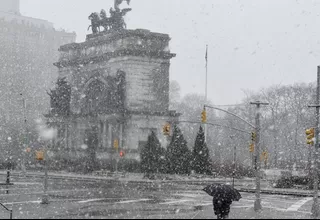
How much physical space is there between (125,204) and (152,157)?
29.3 meters

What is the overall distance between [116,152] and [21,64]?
73335 mm

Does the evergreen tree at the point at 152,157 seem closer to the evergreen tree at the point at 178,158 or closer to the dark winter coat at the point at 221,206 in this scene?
the evergreen tree at the point at 178,158

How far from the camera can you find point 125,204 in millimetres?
28578

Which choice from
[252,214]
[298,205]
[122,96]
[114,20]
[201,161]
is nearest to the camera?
[252,214]

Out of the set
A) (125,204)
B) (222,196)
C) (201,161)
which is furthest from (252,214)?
(201,161)

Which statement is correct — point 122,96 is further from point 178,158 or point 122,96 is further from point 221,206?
point 221,206

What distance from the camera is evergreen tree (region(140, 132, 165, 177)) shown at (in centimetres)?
5744

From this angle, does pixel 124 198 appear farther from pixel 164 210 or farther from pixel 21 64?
pixel 21 64

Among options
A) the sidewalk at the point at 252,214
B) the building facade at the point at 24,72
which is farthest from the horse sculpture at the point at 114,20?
the sidewalk at the point at 252,214

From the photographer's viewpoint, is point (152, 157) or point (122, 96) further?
point (122, 96)

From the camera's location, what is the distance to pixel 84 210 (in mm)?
25656

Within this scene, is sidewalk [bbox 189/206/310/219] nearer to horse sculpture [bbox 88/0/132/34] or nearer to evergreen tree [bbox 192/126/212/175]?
evergreen tree [bbox 192/126/212/175]

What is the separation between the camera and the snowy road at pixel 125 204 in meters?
24.4

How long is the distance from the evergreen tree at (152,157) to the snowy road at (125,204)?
1940 cm
